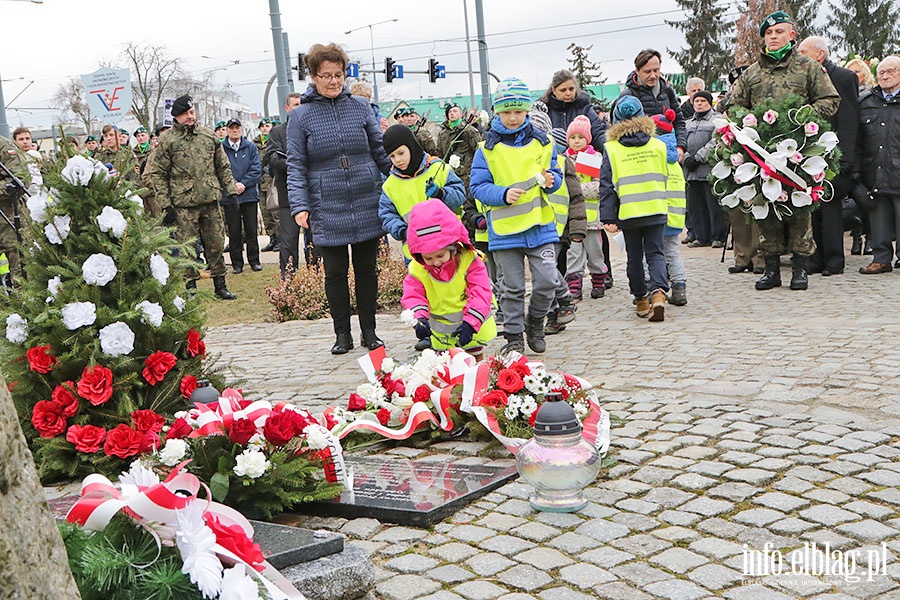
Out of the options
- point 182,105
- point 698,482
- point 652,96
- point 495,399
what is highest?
point 182,105

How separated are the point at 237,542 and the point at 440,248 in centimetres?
347

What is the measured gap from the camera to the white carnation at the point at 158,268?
5.12 m

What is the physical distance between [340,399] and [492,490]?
212cm

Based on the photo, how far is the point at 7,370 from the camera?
4977 mm

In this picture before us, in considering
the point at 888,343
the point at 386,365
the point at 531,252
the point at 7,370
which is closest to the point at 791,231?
the point at 888,343

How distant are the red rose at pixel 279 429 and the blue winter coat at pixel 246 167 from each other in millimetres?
11147

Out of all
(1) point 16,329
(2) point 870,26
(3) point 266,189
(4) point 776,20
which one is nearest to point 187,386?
(1) point 16,329

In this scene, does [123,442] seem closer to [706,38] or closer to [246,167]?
[246,167]

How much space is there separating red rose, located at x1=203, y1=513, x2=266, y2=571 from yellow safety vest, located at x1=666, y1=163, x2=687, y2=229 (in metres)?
6.64

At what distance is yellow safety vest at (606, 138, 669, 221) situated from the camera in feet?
28.2

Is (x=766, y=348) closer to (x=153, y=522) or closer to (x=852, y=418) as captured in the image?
(x=852, y=418)

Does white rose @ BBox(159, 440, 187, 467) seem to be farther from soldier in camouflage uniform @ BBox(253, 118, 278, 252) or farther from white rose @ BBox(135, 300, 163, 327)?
soldier in camouflage uniform @ BBox(253, 118, 278, 252)

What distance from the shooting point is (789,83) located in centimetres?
971

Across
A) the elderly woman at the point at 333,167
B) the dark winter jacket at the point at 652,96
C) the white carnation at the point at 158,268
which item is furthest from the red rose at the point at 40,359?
the dark winter jacket at the point at 652,96
